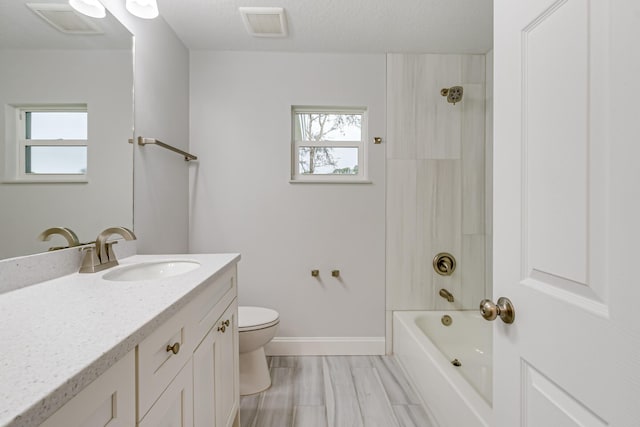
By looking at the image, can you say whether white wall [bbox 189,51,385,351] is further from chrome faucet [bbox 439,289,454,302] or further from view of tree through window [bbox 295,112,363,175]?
chrome faucet [bbox 439,289,454,302]

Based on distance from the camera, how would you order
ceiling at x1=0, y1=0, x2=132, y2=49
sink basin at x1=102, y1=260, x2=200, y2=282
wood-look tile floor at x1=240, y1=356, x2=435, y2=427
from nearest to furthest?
1. ceiling at x1=0, y1=0, x2=132, y2=49
2. sink basin at x1=102, y1=260, x2=200, y2=282
3. wood-look tile floor at x1=240, y1=356, x2=435, y2=427

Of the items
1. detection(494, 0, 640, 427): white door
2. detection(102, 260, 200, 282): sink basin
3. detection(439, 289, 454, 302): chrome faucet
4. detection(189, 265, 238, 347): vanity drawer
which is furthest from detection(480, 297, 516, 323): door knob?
detection(439, 289, 454, 302): chrome faucet

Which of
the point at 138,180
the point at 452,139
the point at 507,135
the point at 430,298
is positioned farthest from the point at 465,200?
the point at 138,180

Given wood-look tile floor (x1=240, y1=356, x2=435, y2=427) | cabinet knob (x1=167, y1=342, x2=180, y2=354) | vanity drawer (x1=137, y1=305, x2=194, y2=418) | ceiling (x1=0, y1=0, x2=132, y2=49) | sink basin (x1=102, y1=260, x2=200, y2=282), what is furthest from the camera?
wood-look tile floor (x1=240, y1=356, x2=435, y2=427)

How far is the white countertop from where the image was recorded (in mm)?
383

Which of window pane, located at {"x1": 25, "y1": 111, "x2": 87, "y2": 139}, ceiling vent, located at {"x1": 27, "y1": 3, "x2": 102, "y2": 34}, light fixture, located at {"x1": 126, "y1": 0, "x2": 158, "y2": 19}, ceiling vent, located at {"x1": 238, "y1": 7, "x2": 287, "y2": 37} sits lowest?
window pane, located at {"x1": 25, "y1": 111, "x2": 87, "y2": 139}

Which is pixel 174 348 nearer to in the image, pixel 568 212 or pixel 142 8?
pixel 568 212

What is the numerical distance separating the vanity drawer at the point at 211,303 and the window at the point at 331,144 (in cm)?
123

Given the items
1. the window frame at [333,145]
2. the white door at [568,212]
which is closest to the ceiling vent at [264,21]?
the window frame at [333,145]

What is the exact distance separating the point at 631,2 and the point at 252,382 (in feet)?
7.01

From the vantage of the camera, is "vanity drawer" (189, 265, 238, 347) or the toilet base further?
the toilet base

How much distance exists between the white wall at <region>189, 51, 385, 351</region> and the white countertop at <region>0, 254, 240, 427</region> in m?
1.23

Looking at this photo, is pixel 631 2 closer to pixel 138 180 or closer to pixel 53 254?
pixel 53 254

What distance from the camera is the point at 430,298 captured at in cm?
227
